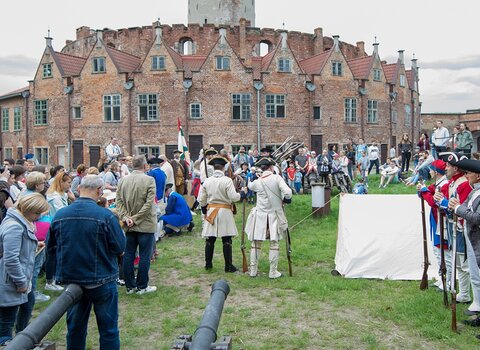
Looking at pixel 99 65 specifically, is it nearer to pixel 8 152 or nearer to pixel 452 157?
pixel 8 152

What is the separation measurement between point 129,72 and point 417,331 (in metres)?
33.1

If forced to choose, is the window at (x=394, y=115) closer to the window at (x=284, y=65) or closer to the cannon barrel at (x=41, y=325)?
the window at (x=284, y=65)

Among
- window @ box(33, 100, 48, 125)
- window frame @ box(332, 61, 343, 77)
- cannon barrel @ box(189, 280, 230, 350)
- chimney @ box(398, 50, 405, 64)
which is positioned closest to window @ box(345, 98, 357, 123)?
window frame @ box(332, 61, 343, 77)

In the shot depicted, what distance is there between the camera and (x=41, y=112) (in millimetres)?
38656

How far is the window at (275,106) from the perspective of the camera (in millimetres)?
35719

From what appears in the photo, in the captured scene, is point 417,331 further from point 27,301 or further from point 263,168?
point 27,301

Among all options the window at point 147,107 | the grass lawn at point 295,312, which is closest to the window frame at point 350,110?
the window at point 147,107

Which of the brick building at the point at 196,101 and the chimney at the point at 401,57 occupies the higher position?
the chimney at the point at 401,57

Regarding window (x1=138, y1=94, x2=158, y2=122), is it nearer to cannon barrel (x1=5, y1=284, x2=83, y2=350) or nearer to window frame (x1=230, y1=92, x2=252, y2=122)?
window frame (x1=230, y1=92, x2=252, y2=122)

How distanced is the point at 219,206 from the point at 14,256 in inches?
182

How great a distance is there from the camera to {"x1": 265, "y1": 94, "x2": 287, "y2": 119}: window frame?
117ft

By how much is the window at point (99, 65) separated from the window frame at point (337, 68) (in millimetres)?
18039

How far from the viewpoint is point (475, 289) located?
21.3 feet

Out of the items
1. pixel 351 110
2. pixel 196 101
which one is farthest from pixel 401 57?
pixel 196 101
